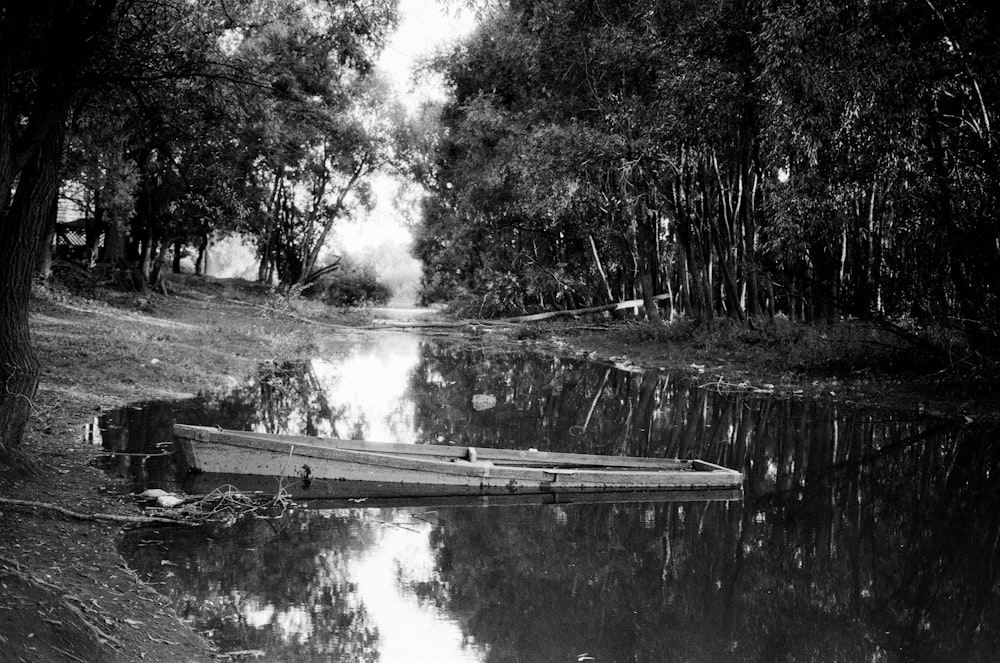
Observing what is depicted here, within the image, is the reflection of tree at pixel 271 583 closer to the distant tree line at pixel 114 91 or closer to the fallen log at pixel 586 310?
the distant tree line at pixel 114 91

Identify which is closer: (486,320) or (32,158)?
(32,158)

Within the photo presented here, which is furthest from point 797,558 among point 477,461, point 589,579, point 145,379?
point 145,379

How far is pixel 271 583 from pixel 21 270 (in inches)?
130

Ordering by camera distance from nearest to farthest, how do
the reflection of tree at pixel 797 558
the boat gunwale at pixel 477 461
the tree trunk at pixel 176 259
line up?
1. the reflection of tree at pixel 797 558
2. the boat gunwale at pixel 477 461
3. the tree trunk at pixel 176 259

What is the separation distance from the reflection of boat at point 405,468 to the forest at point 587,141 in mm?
1761

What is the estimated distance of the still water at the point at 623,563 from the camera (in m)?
5.11

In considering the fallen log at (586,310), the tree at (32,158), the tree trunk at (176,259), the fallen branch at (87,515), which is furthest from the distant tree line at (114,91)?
the tree trunk at (176,259)

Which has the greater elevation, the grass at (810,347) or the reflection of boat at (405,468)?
the grass at (810,347)

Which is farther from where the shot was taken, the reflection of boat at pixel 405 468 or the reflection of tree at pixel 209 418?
the reflection of tree at pixel 209 418

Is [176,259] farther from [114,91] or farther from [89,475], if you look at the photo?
[89,475]

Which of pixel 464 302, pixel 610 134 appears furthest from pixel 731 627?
pixel 464 302

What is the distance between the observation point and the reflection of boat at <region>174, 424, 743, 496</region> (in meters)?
7.54

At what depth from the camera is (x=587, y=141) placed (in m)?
19.4

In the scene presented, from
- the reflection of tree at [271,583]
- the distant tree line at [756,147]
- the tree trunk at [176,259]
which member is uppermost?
the distant tree line at [756,147]
